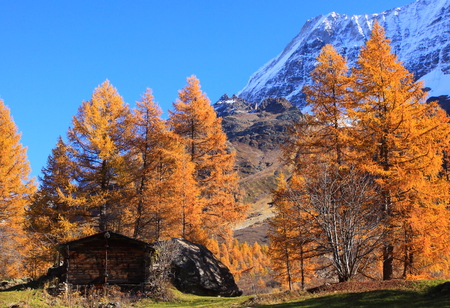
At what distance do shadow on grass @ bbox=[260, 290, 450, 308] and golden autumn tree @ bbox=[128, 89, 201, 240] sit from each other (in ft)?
39.6

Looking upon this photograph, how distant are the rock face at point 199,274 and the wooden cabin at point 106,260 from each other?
5.77ft

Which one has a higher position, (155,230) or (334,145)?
(334,145)

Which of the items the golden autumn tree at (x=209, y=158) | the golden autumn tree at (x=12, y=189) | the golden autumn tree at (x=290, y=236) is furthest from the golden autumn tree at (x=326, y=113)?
the golden autumn tree at (x=12, y=189)

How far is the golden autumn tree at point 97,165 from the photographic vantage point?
2298 cm

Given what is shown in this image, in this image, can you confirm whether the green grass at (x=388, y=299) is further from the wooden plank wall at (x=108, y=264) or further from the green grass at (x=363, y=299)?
the wooden plank wall at (x=108, y=264)

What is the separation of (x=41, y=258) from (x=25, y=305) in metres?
10.9

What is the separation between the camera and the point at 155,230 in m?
24.4

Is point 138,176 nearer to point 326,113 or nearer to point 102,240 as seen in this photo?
point 102,240

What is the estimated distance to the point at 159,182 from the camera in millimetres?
23344

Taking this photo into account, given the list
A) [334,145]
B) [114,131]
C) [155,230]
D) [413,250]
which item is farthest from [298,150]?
[114,131]

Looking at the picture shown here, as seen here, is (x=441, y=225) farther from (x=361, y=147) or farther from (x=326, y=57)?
(x=326, y=57)

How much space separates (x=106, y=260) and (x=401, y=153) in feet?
47.7

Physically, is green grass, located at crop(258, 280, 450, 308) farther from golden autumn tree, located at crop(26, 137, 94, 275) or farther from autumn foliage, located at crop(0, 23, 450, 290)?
golden autumn tree, located at crop(26, 137, 94, 275)

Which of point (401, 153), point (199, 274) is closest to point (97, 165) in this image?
point (199, 274)
